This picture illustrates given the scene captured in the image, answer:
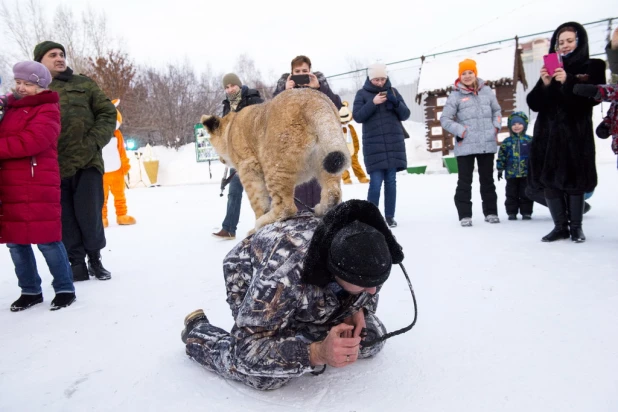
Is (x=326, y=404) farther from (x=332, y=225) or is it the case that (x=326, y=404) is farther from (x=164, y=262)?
(x=164, y=262)

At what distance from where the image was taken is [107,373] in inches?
77.5

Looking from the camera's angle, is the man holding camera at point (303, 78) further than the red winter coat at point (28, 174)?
Yes

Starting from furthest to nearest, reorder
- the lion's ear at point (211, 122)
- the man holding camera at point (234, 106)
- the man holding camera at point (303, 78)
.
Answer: the man holding camera at point (234, 106) < the lion's ear at point (211, 122) < the man holding camera at point (303, 78)

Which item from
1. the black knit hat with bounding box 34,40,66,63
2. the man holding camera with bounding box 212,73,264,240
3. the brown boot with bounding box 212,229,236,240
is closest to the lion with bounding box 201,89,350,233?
the man holding camera with bounding box 212,73,264,240

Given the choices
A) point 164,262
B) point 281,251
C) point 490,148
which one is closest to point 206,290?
point 164,262

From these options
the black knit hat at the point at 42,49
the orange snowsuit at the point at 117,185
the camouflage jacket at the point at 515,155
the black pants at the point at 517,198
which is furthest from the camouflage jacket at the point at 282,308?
the orange snowsuit at the point at 117,185

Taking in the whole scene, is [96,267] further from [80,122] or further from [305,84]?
[305,84]

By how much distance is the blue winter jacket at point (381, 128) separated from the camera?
5.21 m

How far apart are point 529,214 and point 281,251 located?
14.4 feet

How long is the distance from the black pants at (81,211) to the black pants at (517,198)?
14.3 ft

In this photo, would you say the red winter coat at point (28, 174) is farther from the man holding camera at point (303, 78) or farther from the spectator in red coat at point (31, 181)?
the man holding camera at point (303, 78)

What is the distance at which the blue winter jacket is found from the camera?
521cm

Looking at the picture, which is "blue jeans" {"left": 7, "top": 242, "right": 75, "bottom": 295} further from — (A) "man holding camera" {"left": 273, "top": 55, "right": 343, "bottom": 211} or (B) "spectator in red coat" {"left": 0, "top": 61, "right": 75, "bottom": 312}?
(A) "man holding camera" {"left": 273, "top": 55, "right": 343, "bottom": 211}

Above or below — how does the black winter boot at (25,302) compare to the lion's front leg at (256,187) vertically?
below
